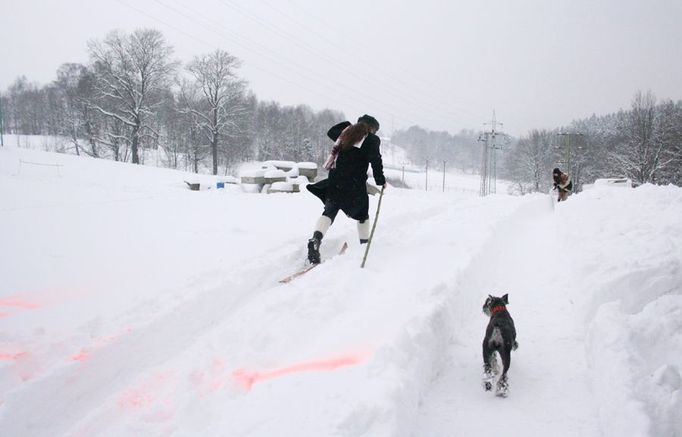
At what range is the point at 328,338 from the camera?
3268 mm

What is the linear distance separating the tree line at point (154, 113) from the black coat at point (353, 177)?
3946cm

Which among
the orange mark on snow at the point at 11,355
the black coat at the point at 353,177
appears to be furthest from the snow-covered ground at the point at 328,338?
the black coat at the point at 353,177

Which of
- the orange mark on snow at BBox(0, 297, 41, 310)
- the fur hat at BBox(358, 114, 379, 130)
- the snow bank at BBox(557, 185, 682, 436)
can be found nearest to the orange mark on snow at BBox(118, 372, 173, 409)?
the orange mark on snow at BBox(0, 297, 41, 310)

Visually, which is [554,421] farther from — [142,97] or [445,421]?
[142,97]

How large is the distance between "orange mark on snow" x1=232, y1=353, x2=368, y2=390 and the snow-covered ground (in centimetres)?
2

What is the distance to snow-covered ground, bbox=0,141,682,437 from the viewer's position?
8.10ft

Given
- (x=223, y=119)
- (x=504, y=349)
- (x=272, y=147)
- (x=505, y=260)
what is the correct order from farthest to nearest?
(x=272, y=147) < (x=223, y=119) < (x=505, y=260) < (x=504, y=349)

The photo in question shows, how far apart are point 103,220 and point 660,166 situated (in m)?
50.4

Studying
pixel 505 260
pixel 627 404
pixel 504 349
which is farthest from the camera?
pixel 505 260

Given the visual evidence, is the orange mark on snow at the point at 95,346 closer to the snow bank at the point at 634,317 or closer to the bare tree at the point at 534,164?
the snow bank at the point at 634,317

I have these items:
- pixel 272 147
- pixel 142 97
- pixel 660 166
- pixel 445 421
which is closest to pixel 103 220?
pixel 445 421

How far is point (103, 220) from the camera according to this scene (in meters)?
7.91

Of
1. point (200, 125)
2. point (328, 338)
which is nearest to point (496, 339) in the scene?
point (328, 338)

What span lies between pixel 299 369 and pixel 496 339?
1.46m
